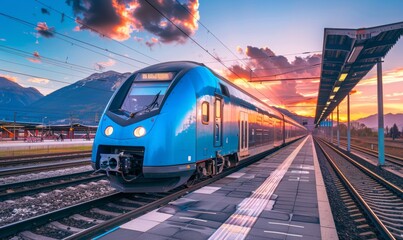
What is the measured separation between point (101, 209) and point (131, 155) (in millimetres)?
1540

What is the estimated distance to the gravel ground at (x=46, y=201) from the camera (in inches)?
271

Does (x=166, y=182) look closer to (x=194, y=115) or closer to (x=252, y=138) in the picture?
(x=194, y=115)

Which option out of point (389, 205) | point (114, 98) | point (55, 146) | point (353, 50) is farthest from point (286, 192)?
point (55, 146)

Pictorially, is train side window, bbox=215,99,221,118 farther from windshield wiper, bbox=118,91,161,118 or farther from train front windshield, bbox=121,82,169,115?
windshield wiper, bbox=118,91,161,118

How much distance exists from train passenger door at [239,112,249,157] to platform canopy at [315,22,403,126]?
6798 mm

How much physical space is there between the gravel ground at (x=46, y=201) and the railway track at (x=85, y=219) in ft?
3.70

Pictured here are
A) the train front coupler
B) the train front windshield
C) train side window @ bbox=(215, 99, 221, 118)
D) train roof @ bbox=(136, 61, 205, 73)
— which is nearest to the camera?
the train front coupler

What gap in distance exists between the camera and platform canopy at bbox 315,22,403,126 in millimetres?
14500

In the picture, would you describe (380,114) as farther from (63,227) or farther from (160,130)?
(63,227)

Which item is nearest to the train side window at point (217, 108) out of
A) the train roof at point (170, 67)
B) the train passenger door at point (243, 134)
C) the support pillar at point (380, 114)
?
the train roof at point (170, 67)

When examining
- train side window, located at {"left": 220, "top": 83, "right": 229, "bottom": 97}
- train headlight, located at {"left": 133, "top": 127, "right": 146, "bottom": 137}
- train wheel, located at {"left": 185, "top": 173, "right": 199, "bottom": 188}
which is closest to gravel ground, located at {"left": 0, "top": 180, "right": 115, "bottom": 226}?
train wheel, located at {"left": 185, "top": 173, "right": 199, "bottom": 188}

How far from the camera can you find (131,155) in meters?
7.25

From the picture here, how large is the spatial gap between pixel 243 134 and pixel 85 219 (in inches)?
351

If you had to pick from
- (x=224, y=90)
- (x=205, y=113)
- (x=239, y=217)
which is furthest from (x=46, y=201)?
(x=224, y=90)
